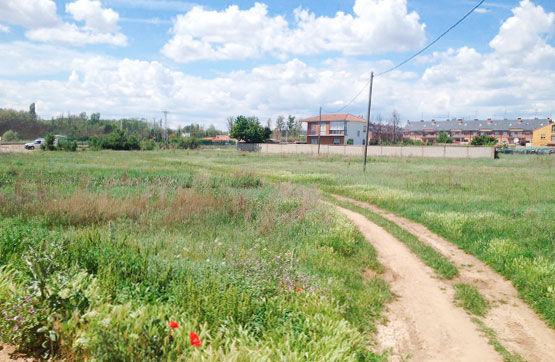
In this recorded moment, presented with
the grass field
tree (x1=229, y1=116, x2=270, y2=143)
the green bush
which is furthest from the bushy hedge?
the grass field

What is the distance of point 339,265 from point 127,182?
13.3m

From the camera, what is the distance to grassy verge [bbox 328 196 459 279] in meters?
8.27

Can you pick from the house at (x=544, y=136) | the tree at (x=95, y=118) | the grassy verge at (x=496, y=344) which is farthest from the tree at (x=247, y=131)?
the tree at (x=95, y=118)

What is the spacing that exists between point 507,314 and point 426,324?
1618 mm

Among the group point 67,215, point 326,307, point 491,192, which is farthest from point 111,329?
point 491,192

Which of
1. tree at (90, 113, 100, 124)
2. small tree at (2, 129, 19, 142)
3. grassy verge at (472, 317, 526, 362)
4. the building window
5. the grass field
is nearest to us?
the grass field

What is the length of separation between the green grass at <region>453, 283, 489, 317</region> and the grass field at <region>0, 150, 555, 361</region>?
0.32 ft

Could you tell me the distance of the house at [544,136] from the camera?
101 metres

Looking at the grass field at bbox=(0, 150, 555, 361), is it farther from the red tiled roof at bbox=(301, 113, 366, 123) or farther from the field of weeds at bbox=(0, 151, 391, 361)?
the red tiled roof at bbox=(301, 113, 366, 123)

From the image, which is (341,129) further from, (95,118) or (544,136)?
(95,118)

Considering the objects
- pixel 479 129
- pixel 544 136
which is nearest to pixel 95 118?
pixel 479 129

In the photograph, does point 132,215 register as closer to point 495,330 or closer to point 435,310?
point 435,310

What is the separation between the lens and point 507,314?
6387 mm

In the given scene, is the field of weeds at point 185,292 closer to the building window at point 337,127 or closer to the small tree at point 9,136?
the building window at point 337,127
